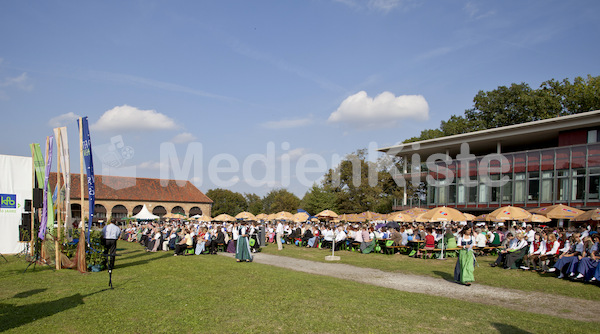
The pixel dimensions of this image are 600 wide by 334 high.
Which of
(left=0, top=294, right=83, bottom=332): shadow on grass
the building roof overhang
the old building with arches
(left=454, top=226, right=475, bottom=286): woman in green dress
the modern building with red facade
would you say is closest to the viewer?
(left=0, top=294, right=83, bottom=332): shadow on grass

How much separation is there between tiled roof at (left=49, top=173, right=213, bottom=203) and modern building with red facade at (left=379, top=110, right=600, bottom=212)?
1499 inches

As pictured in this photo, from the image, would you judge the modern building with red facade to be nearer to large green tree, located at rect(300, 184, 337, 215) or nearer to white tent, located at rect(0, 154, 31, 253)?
large green tree, located at rect(300, 184, 337, 215)

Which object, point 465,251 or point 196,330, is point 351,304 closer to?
point 196,330

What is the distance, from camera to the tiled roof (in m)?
61.7

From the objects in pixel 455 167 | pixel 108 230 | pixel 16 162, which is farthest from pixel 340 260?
pixel 455 167

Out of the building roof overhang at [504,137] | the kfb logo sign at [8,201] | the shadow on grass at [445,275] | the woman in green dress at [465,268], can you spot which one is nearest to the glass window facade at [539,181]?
the building roof overhang at [504,137]

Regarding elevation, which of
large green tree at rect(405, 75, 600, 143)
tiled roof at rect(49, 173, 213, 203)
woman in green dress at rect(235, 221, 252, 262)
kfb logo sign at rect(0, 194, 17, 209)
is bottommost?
tiled roof at rect(49, 173, 213, 203)

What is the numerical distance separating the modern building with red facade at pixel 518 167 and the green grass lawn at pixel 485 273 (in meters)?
17.0

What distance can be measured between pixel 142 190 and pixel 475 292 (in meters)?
62.5

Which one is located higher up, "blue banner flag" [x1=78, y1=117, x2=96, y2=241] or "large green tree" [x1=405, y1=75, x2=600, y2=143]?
"large green tree" [x1=405, y1=75, x2=600, y2=143]

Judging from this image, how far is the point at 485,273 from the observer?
13328 millimetres

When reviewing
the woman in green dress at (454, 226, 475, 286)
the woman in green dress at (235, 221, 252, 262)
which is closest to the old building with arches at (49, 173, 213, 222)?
the woman in green dress at (235, 221, 252, 262)

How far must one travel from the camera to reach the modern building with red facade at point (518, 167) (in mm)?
30672

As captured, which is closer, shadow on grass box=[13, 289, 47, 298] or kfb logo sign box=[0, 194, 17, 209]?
shadow on grass box=[13, 289, 47, 298]
